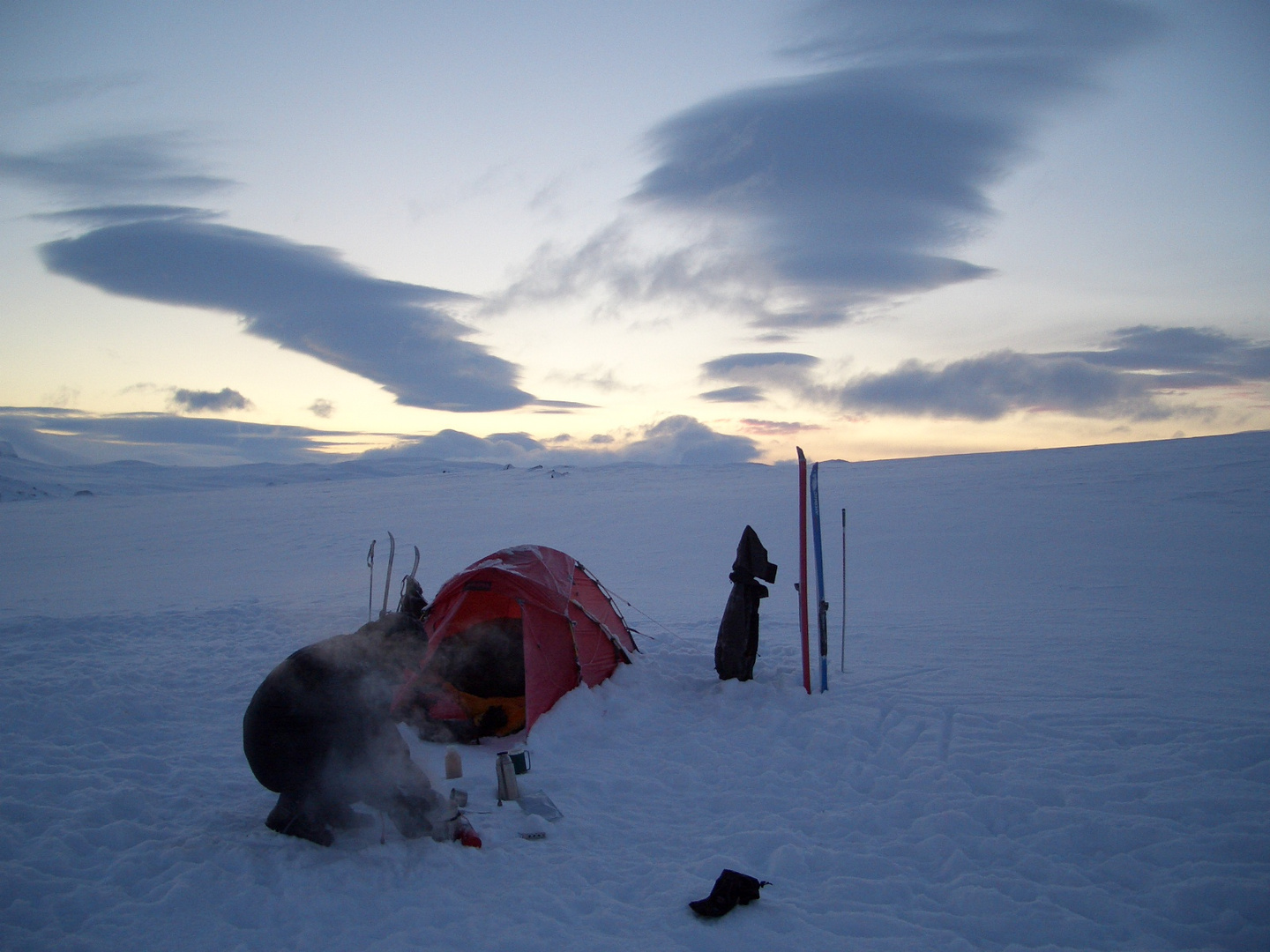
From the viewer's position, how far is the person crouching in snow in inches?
192

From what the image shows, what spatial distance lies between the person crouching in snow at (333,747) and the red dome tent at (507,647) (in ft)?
Result: 7.64

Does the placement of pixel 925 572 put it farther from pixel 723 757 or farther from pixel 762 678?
pixel 723 757

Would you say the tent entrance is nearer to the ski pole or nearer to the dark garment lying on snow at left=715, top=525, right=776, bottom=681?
the ski pole

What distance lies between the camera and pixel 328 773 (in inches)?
199

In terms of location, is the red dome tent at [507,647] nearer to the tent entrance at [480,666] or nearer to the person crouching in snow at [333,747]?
the tent entrance at [480,666]

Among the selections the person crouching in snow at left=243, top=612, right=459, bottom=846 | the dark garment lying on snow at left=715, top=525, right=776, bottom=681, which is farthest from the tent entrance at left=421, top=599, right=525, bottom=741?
the person crouching in snow at left=243, top=612, right=459, bottom=846

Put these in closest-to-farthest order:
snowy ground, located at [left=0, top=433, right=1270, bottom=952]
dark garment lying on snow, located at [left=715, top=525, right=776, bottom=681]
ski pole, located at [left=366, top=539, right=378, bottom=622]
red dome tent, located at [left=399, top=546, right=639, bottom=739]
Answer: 1. snowy ground, located at [left=0, top=433, right=1270, bottom=952]
2. red dome tent, located at [left=399, top=546, right=639, bottom=739]
3. dark garment lying on snow, located at [left=715, top=525, right=776, bottom=681]
4. ski pole, located at [left=366, top=539, right=378, bottom=622]

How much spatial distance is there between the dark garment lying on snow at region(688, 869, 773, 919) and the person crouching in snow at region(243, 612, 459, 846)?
1925mm

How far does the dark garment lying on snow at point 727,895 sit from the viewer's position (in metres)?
4.41

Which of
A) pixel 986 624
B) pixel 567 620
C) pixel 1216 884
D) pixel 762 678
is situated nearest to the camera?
pixel 1216 884

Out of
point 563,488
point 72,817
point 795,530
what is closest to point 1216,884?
point 72,817

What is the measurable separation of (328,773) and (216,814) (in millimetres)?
1253

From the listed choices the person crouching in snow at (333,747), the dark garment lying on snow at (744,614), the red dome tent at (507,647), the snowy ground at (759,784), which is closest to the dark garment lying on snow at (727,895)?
the snowy ground at (759,784)

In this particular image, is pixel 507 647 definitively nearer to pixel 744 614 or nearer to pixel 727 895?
pixel 744 614
